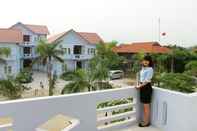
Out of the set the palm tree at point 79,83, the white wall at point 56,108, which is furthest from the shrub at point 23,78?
the white wall at point 56,108

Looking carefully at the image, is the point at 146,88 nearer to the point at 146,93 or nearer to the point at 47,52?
the point at 146,93

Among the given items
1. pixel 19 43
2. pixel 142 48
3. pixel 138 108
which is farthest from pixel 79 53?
pixel 138 108

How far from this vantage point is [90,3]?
15359 millimetres

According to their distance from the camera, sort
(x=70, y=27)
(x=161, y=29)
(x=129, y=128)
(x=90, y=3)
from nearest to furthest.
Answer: (x=129, y=128) < (x=90, y=3) < (x=161, y=29) < (x=70, y=27)

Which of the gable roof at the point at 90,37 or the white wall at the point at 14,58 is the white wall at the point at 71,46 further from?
the white wall at the point at 14,58

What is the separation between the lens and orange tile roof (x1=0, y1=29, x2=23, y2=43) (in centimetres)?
2092

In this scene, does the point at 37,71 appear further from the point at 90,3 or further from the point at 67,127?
the point at 67,127

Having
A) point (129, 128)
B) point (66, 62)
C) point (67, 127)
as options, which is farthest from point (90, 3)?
point (67, 127)

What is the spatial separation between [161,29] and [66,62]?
9.71 m

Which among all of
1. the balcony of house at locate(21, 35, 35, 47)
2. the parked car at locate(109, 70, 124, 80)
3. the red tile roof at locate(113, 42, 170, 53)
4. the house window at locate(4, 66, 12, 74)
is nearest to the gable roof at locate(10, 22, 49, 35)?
the balcony of house at locate(21, 35, 35, 47)

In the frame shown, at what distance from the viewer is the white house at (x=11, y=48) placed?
2092 cm

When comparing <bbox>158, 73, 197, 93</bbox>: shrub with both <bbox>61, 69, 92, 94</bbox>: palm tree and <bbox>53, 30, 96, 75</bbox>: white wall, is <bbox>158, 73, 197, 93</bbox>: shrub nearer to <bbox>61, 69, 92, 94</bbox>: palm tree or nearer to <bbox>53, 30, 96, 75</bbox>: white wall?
<bbox>61, 69, 92, 94</bbox>: palm tree

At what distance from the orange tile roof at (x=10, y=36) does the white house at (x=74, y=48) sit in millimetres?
3180

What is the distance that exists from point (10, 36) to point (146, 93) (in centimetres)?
1971
